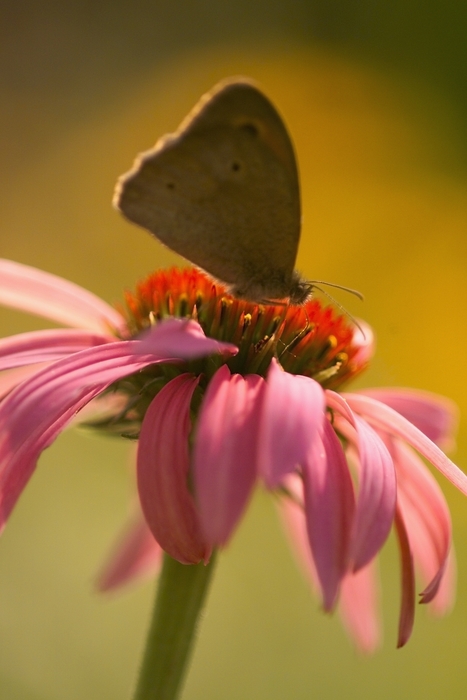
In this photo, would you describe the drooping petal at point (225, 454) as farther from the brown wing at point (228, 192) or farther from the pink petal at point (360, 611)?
the pink petal at point (360, 611)

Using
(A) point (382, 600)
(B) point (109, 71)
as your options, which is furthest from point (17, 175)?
(A) point (382, 600)

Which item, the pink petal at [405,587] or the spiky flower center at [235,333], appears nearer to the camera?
the pink petal at [405,587]

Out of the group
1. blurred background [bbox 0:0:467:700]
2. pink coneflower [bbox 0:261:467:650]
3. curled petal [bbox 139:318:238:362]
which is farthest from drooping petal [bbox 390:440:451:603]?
blurred background [bbox 0:0:467:700]

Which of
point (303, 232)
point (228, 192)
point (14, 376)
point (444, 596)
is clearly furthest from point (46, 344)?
point (303, 232)

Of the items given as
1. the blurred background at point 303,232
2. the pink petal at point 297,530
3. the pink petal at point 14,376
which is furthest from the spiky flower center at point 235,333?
the blurred background at point 303,232

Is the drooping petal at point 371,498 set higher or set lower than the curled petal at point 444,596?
higher

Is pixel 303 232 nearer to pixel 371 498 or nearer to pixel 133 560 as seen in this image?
pixel 133 560

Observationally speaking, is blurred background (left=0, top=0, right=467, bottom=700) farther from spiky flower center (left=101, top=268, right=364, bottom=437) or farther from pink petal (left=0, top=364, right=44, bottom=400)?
spiky flower center (left=101, top=268, right=364, bottom=437)

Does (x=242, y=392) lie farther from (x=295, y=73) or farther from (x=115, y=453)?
(x=295, y=73)
